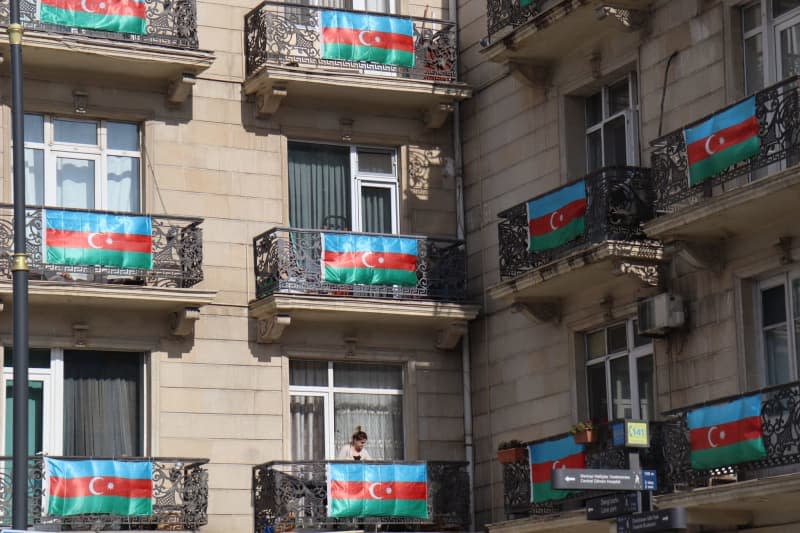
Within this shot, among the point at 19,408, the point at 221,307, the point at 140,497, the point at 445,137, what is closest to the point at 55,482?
the point at 140,497

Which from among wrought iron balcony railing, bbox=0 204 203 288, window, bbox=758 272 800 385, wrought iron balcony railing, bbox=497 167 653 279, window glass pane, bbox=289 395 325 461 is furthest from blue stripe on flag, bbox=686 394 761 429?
wrought iron balcony railing, bbox=0 204 203 288

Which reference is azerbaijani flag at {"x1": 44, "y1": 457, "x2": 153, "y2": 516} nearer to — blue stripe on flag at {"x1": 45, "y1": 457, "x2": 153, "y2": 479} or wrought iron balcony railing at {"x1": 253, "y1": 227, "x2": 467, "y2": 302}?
blue stripe on flag at {"x1": 45, "y1": 457, "x2": 153, "y2": 479}

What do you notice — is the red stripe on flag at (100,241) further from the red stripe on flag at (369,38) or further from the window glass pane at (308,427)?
the red stripe on flag at (369,38)

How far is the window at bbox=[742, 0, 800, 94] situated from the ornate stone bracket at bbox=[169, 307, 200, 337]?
27.3 feet

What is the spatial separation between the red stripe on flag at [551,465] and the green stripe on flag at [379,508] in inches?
85.0

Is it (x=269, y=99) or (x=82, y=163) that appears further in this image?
(x=269, y=99)

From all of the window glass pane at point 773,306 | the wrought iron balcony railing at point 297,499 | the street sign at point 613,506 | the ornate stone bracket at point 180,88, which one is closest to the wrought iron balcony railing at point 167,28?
the ornate stone bracket at point 180,88

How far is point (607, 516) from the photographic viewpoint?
1808 cm

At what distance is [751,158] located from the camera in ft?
68.6

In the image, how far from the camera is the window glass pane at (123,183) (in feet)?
86.6

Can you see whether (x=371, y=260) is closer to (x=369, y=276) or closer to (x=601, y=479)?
(x=369, y=276)

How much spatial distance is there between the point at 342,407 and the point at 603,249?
5.76 meters

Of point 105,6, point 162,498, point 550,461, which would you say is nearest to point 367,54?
point 105,6

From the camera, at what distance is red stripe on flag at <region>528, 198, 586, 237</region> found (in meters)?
24.0
